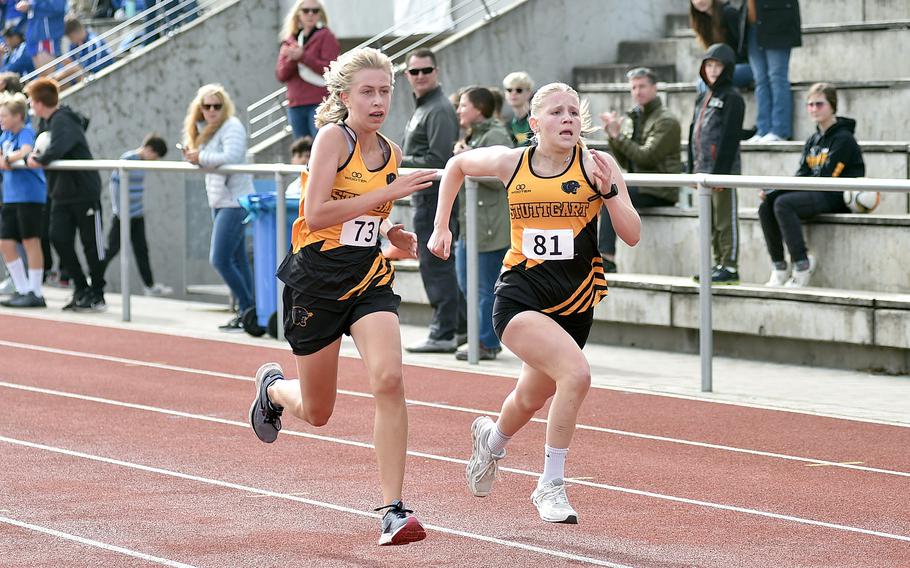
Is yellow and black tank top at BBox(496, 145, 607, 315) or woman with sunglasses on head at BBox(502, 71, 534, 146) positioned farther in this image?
woman with sunglasses on head at BBox(502, 71, 534, 146)

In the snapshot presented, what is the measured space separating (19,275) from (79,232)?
93 centimetres

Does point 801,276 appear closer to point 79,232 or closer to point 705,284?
point 705,284

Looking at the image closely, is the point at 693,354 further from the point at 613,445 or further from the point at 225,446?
the point at 225,446

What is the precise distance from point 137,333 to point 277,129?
240 inches

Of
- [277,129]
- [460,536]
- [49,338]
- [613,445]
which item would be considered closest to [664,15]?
[277,129]

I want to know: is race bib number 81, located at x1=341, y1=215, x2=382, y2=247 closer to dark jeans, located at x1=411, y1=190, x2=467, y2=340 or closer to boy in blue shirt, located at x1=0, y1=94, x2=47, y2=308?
dark jeans, located at x1=411, y1=190, x2=467, y2=340

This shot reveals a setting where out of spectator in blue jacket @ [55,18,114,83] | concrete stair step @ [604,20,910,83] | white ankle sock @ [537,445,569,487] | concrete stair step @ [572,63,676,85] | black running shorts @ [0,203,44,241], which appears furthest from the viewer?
spectator in blue jacket @ [55,18,114,83]

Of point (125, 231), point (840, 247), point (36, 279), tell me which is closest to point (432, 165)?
point (840, 247)

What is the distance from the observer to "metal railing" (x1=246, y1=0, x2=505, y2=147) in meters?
18.8

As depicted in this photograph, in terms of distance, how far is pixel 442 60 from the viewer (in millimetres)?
17938

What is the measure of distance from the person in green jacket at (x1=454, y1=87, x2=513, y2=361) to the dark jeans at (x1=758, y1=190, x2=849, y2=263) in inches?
72.7

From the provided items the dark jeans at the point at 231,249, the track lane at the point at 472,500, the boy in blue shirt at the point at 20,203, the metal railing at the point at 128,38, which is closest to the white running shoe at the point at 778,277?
the track lane at the point at 472,500

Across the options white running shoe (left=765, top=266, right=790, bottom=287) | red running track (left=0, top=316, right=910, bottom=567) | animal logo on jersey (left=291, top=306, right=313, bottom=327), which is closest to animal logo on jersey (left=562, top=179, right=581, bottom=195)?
animal logo on jersey (left=291, top=306, right=313, bottom=327)

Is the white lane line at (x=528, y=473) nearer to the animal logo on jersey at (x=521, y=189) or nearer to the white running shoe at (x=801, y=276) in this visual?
the animal logo on jersey at (x=521, y=189)
